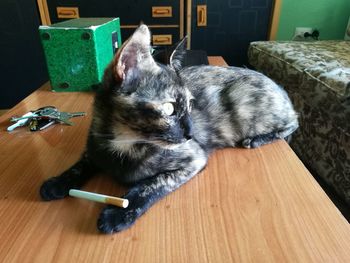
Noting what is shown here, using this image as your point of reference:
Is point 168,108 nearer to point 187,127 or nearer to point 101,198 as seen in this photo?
point 187,127

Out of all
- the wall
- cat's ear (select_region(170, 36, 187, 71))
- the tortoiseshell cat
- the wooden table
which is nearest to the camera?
the wooden table

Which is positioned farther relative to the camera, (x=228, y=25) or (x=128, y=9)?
(x=228, y=25)

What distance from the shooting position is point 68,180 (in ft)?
2.11

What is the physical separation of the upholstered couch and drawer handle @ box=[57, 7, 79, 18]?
1.40 metres

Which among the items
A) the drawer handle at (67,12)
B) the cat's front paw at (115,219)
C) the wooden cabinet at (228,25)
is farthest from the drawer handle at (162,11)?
the cat's front paw at (115,219)

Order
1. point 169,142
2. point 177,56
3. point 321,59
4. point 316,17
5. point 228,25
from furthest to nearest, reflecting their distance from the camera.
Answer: point 316,17, point 228,25, point 321,59, point 177,56, point 169,142

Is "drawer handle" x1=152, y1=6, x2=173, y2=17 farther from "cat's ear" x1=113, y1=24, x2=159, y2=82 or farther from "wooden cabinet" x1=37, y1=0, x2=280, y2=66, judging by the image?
"cat's ear" x1=113, y1=24, x2=159, y2=82

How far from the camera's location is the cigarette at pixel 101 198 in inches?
21.8

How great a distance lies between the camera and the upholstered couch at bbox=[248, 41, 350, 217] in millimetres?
1224

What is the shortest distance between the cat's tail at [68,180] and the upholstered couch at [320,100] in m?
1.06

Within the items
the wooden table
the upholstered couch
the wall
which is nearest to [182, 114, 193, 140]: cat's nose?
the wooden table

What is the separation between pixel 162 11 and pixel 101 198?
70.9 inches

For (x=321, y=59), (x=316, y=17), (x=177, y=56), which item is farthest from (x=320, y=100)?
(x=316, y=17)

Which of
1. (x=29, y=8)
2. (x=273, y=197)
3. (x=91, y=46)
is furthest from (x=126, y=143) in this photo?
(x=29, y=8)
